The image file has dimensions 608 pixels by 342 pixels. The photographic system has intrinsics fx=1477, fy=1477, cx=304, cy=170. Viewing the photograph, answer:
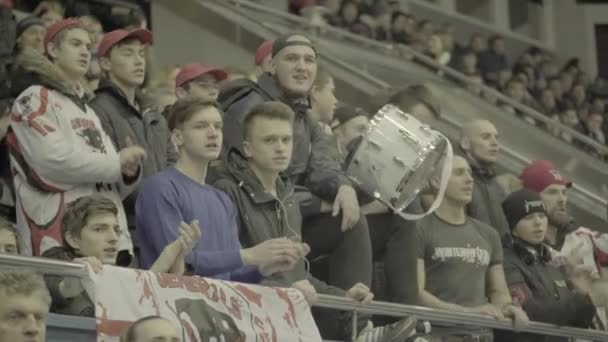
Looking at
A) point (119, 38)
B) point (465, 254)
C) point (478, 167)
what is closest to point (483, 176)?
point (478, 167)

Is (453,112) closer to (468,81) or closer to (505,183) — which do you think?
(468,81)

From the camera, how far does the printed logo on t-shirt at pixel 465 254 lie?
7828mm

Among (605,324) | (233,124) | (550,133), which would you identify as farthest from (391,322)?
(550,133)

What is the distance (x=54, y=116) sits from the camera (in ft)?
21.4

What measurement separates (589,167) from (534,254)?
5340 millimetres

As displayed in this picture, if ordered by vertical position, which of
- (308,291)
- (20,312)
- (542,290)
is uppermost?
(20,312)

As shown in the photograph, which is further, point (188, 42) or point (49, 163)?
point (188, 42)

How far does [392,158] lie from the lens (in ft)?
24.9

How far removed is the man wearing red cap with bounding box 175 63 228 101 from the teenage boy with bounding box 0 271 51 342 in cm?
306

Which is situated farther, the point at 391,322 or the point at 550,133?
the point at 550,133

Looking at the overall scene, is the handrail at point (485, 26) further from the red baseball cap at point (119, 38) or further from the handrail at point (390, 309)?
the red baseball cap at point (119, 38)

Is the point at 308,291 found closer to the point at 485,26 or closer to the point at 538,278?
the point at 538,278

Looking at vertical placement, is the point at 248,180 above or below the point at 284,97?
below

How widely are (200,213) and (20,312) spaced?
1503mm
